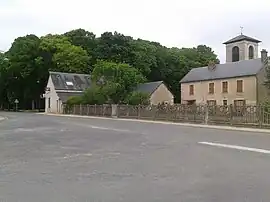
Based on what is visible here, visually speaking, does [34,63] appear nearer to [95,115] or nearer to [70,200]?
[95,115]

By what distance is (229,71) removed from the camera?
189 feet

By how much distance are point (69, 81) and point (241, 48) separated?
27.9 m

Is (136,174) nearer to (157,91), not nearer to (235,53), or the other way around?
(157,91)

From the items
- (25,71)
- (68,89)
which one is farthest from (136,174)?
(25,71)

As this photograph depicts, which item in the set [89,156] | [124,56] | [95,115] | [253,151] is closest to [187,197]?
[89,156]

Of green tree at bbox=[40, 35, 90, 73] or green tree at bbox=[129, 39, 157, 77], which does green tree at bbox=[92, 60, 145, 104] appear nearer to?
green tree at bbox=[129, 39, 157, 77]

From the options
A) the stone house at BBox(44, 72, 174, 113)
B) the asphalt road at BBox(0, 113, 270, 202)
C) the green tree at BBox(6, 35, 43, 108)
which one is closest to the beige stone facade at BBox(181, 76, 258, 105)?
the stone house at BBox(44, 72, 174, 113)

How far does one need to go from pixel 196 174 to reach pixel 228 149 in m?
5.29

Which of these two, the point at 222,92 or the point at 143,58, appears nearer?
the point at 222,92

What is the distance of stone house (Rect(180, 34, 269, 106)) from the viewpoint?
53.0m

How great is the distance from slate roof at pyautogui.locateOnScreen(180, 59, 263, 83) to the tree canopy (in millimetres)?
9945

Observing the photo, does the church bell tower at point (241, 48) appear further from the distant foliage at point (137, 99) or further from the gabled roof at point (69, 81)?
the distant foliage at point (137, 99)

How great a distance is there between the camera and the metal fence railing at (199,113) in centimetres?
2661

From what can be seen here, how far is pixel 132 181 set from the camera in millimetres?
8055
